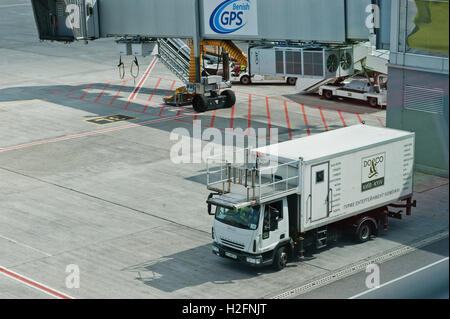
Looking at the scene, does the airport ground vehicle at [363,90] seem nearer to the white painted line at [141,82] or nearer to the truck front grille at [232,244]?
the white painted line at [141,82]

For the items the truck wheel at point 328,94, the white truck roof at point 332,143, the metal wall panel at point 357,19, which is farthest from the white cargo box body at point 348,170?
the truck wheel at point 328,94

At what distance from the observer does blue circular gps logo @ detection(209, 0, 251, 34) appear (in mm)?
43469

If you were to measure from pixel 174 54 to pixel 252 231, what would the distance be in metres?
31.4

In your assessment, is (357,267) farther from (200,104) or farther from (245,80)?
(245,80)

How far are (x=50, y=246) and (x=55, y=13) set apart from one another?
3255cm

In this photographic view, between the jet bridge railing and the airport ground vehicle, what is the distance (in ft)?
90.8

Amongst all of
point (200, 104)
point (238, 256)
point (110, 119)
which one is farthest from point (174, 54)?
point (238, 256)

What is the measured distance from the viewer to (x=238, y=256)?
73.0ft

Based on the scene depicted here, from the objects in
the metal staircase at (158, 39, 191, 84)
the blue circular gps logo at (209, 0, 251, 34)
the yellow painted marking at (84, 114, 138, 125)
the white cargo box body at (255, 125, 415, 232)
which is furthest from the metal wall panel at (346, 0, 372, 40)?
the yellow painted marking at (84, 114, 138, 125)

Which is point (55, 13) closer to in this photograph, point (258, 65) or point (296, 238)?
point (258, 65)

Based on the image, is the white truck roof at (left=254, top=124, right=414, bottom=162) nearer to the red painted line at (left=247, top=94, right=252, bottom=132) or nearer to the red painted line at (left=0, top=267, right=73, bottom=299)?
the red painted line at (left=0, top=267, right=73, bottom=299)

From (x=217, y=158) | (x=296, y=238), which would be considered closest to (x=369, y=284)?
(x=296, y=238)

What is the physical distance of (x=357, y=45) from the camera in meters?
40.9

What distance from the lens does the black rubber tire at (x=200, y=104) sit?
47.1m
